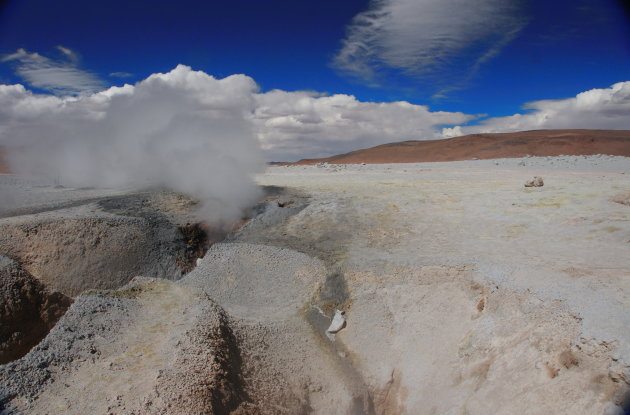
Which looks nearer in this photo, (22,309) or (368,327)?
(368,327)

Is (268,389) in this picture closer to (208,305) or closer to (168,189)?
(208,305)

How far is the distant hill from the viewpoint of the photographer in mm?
24891

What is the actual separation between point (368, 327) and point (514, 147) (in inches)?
1091

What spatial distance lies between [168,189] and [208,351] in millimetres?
6798

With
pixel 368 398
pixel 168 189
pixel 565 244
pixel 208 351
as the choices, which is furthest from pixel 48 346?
pixel 168 189

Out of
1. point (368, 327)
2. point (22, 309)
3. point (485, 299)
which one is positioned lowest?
point (368, 327)

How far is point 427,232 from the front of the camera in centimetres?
A: 634

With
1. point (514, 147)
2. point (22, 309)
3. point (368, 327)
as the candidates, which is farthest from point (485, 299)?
point (514, 147)

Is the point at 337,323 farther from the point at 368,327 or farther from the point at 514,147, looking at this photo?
the point at 514,147

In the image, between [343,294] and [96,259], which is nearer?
[343,294]

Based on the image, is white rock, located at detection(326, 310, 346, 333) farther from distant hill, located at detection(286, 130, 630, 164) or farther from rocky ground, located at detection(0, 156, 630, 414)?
distant hill, located at detection(286, 130, 630, 164)

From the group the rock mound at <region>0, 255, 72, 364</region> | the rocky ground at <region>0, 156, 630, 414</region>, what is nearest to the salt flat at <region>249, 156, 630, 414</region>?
the rocky ground at <region>0, 156, 630, 414</region>

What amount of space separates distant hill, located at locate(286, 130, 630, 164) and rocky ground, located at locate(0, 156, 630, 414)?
21.5 meters

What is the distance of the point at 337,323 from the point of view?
458 centimetres
